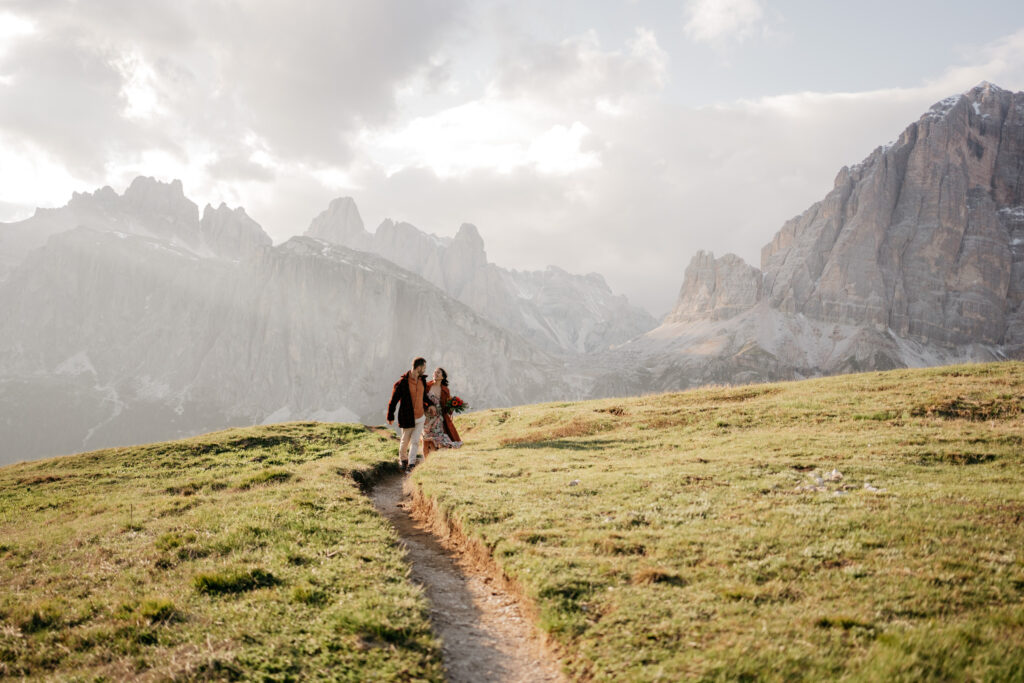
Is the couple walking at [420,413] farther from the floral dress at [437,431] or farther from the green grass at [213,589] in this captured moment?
the green grass at [213,589]

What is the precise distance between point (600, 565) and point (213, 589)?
7007mm

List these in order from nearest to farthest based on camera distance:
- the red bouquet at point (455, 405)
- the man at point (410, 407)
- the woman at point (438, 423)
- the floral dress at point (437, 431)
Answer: the man at point (410, 407), the woman at point (438, 423), the floral dress at point (437, 431), the red bouquet at point (455, 405)

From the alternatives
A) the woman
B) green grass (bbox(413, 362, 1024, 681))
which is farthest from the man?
green grass (bbox(413, 362, 1024, 681))

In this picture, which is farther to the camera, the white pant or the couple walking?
the white pant

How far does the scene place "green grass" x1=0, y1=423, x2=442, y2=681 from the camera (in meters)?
6.95

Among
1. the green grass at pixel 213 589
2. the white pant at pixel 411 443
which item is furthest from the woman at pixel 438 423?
the green grass at pixel 213 589

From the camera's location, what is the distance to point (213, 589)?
9156mm

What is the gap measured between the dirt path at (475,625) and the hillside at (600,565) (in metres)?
0.41

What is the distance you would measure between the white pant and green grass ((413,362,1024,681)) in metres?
2.75

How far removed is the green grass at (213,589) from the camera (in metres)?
6.95

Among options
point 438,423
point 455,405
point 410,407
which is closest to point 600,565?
point 410,407

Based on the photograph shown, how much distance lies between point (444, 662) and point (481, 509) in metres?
6.18

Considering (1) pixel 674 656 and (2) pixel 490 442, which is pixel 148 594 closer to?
(1) pixel 674 656

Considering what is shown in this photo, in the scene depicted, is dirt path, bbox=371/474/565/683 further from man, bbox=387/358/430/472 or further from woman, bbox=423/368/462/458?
woman, bbox=423/368/462/458
